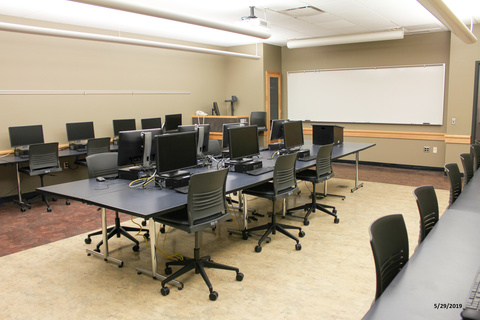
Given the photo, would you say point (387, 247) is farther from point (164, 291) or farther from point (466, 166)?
point (466, 166)

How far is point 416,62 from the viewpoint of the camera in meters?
8.28

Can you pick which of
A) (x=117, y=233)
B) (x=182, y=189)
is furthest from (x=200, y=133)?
(x=117, y=233)

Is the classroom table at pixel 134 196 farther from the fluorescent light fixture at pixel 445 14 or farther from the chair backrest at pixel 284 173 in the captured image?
the fluorescent light fixture at pixel 445 14

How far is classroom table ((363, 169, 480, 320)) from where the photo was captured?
1.54 meters

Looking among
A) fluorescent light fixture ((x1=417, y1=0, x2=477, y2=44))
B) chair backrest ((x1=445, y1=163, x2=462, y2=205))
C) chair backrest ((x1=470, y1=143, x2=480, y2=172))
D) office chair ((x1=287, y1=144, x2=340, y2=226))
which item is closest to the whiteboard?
fluorescent light fixture ((x1=417, y1=0, x2=477, y2=44))

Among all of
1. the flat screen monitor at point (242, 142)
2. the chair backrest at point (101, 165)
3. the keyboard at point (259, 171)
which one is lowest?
the keyboard at point (259, 171)

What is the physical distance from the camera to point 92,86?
7.19m

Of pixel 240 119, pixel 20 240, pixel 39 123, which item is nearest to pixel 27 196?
pixel 39 123

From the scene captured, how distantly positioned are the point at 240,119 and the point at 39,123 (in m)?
4.08

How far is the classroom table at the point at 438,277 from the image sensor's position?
154 cm

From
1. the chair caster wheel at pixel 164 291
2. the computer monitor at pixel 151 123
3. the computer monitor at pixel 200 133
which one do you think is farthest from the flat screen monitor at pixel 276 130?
the chair caster wheel at pixel 164 291

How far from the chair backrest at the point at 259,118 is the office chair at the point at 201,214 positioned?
19.4ft

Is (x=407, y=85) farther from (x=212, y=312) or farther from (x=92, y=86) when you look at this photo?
(x=212, y=312)

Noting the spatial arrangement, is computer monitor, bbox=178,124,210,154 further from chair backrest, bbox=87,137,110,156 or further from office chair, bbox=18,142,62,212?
office chair, bbox=18,142,62,212
